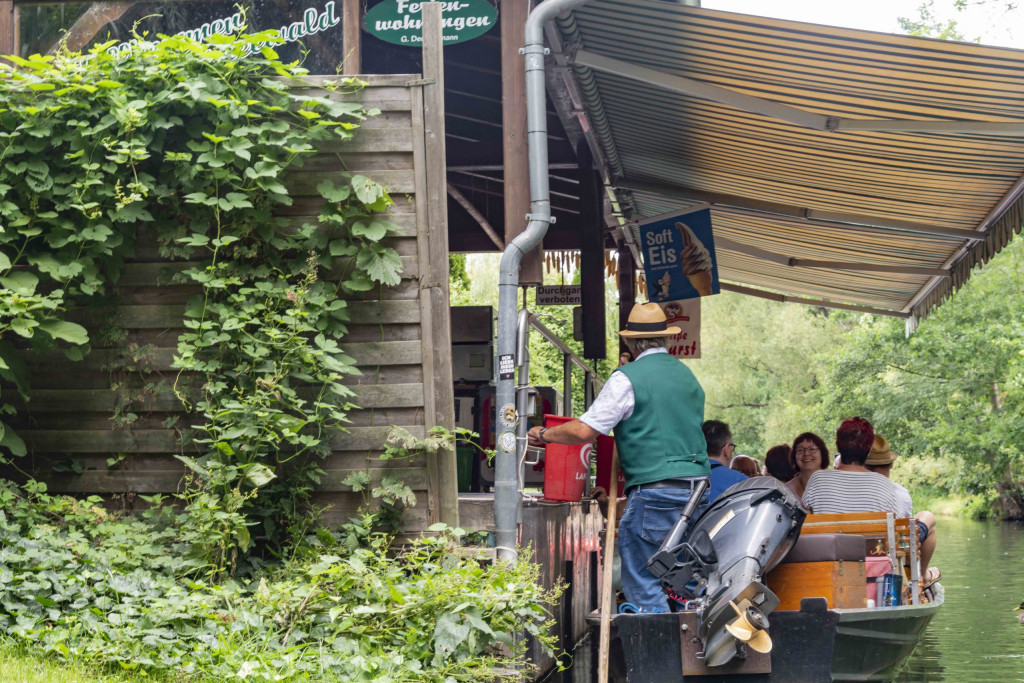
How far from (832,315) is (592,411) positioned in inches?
1756

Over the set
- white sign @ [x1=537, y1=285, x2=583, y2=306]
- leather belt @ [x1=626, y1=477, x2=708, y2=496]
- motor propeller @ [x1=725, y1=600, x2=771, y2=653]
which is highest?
white sign @ [x1=537, y1=285, x2=583, y2=306]

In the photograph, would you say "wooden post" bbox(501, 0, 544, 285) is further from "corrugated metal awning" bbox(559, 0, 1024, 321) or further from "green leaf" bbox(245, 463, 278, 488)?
"green leaf" bbox(245, 463, 278, 488)

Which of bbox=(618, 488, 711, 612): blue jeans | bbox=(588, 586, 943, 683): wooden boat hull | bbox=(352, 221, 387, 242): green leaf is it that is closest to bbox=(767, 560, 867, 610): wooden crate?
bbox=(588, 586, 943, 683): wooden boat hull

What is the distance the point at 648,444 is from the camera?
5.92 meters

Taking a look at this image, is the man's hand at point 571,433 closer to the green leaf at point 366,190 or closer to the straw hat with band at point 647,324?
the straw hat with band at point 647,324

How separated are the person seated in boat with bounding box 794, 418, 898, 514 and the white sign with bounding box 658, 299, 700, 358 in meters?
4.41

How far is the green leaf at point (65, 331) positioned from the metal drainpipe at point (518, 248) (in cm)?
225

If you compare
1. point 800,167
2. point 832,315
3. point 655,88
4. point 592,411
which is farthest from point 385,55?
point 832,315

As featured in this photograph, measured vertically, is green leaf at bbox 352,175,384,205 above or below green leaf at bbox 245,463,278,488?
above

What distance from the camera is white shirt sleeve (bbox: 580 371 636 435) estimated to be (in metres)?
5.90

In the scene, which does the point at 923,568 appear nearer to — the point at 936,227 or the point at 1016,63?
the point at 936,227

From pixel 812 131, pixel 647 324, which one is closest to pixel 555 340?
pixel 812 131

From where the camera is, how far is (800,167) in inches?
355

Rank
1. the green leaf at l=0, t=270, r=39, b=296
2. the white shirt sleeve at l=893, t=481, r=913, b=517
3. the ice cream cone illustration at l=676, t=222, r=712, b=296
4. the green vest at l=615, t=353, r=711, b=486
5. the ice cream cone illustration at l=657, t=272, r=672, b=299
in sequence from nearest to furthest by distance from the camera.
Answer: the green vest at l=615, t=353, r=711, b=486
the green leaf at l=0, t=270, r=39, b=296
the white shirt sleeve at l=893, t=481, r=913, b=517
the ice cream cone illustration at l=676, t=222, r=712, b=296
the ice cream cone illustration at l=657, t=272, r=672, b=299
